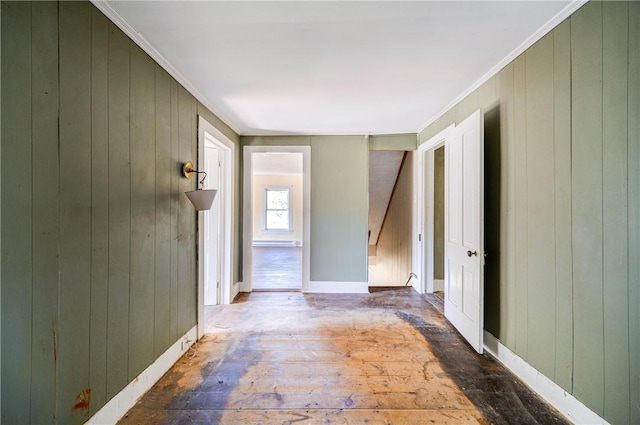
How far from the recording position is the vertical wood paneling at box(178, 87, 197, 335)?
225 cm

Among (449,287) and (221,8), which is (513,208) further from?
(221,8)

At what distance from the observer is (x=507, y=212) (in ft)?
6.80

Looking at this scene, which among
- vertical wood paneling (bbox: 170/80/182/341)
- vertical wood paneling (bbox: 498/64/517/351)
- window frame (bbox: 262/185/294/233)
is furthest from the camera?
window frame (bbox: 262/185/294/233)

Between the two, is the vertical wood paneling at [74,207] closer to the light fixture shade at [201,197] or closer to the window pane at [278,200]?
the light fixture shade at [201,197]

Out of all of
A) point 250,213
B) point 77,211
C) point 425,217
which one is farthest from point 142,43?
point 425,217

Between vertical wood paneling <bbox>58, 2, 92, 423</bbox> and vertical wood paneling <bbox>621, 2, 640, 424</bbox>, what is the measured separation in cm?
266

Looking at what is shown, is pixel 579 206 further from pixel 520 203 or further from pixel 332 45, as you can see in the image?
pixel 332 45

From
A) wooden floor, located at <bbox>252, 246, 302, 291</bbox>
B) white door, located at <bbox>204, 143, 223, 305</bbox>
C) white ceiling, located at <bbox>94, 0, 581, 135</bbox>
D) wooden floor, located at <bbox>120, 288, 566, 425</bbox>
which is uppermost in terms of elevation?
white ceiling, located at <bbox>94, 0, 581, 135</bbox>

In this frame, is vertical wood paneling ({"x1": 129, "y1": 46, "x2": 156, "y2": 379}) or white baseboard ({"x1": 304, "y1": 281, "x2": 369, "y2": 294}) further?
white baseboard ({"x1": 304, "y1": 281, "x2": 369, "y2": 294})

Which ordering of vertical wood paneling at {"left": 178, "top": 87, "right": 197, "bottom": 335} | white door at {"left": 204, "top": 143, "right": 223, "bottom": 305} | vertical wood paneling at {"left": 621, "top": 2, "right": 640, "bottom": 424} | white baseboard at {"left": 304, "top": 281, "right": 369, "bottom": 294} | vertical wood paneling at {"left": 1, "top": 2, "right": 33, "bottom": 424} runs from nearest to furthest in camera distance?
vertical wood paneling at {"left": 1, "top": 2, "right": 33, "bottom": 424} → vertical wood paneling at {"left": 621, "top": 2, "right": 640, "bottom": 424} → vertical wood paneling at {"left": 178, "top": 87, "right": 197, "bottom": 335} → white door at {"left": 204, "top": 143, "right": 223, "bottom": 305} → white baseboard at {"left": 304, "top": 281, "right": 369, "bottom": 294}

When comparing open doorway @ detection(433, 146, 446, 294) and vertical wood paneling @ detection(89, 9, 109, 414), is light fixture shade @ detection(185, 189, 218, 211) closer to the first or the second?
vertical wood paneling @ detection(89, 9, 109, 414)

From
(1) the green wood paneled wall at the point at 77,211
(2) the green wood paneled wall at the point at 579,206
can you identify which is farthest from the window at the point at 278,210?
(2) the green wood paneled wall at the point at 579,206

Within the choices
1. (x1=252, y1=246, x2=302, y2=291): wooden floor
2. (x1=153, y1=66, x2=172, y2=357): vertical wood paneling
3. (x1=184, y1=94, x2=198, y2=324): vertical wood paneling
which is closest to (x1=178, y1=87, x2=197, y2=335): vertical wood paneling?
(x1=184, y1=94, x2=198, y2=324): vertical wood paneling

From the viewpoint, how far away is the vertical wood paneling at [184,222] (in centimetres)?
225
